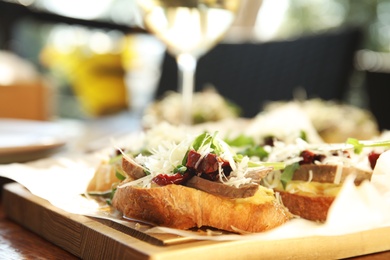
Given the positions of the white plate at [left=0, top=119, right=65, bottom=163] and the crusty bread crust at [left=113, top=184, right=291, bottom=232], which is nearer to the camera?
the crusty bread crust at [left=113, top=184, right=291, bottom=232]

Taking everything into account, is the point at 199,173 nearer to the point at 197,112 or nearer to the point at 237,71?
the point at 197,112

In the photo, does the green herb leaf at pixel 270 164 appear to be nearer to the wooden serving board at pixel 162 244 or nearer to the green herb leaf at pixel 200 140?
the green herb leaf at pixel 200 140

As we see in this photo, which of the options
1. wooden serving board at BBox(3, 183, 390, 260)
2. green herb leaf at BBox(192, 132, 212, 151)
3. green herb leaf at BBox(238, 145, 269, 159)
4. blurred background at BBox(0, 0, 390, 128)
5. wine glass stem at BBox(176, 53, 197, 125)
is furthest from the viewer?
blurred background at BBox(0, 0, 390, 128)

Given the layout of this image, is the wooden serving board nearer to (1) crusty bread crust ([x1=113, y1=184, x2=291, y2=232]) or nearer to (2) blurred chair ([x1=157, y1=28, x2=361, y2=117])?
(1) crusty bread crust ([x1=113, y1=184, x2=291, y2=232])

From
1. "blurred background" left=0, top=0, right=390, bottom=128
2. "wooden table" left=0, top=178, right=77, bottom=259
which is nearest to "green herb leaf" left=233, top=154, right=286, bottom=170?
"wooden table" left=0, top=178, right=77, bottom=259

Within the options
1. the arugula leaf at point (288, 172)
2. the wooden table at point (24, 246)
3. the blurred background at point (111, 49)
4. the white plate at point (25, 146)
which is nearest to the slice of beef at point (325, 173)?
the arugula leaf at point (288, 172)

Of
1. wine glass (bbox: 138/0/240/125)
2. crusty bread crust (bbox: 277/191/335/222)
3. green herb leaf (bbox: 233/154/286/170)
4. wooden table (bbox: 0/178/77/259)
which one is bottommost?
wooden table (bbox: 0/178/77/259)
